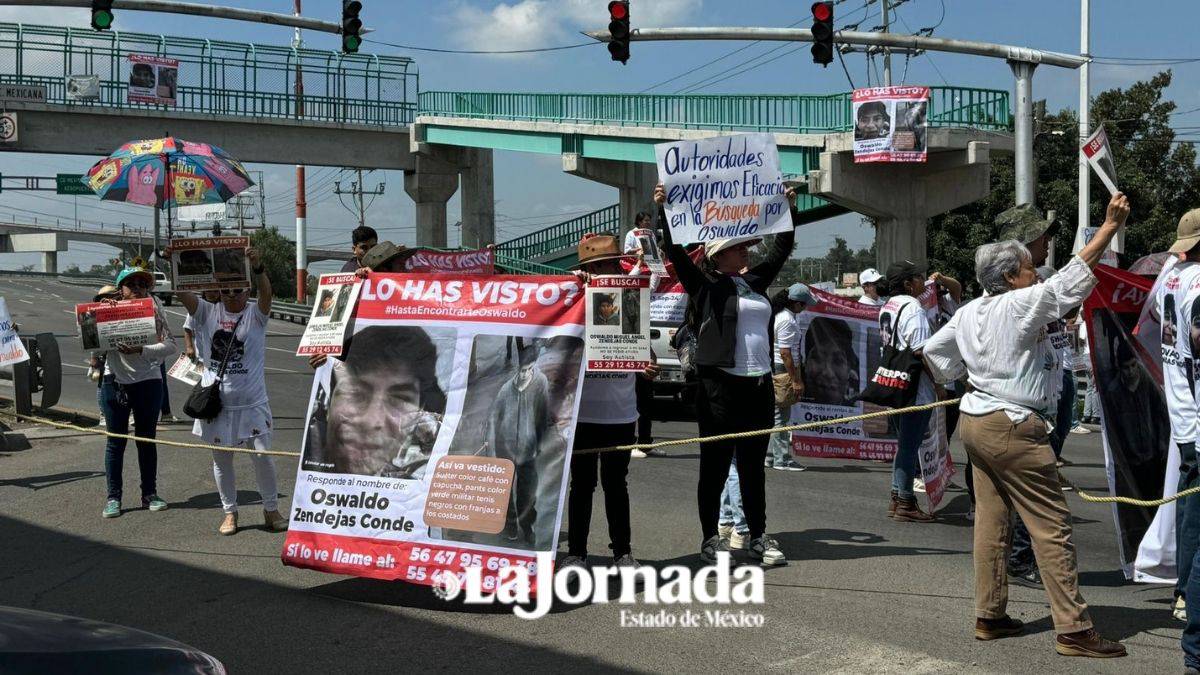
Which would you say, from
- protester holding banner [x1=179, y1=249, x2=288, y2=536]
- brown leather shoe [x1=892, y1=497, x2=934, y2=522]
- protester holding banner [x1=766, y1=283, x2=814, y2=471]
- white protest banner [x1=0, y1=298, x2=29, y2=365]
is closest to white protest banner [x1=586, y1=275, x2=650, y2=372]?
protester holding banner [x1=179, y1=249, x2=288, y2=536]

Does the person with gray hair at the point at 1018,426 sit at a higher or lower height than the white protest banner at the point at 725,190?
lower

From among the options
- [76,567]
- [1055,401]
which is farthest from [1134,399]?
[76,567]

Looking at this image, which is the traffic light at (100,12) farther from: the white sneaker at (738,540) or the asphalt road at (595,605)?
the white sneaker at (738,540)

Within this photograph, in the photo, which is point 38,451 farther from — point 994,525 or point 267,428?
point 994,525

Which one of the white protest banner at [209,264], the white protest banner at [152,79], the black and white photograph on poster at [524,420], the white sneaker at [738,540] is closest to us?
the black and white photograph on poster at [524,420]

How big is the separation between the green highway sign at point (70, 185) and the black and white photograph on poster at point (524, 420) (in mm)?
52295

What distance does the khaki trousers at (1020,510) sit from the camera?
17.4ft

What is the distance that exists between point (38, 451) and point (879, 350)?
8580mm

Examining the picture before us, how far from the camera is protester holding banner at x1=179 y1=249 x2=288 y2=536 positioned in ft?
26.5

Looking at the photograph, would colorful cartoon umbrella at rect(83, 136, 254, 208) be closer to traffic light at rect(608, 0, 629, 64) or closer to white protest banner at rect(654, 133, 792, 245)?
traffic light at rect(608, 0, 629, 64)

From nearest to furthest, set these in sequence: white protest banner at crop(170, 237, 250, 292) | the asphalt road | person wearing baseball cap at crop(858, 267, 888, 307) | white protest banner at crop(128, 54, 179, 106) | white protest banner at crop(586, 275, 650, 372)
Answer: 1. the asphalt road
2. white protest banner at crop(586, 275, 650, 372)
3. white protest banner at crop(170, 237, 250, 292)
4. person wearing baseball cap at crop(858, 267, 888, 307)
5. white protest banner at crop(128, 54, 179, 106)

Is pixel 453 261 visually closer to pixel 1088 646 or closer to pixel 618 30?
pixel 1088 646

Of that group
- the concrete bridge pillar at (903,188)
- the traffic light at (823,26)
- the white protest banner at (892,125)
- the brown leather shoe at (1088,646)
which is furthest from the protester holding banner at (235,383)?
the concrete bridge pillar at (903,188)

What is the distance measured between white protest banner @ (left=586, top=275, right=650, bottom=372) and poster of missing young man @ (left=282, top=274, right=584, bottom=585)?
0.10m
